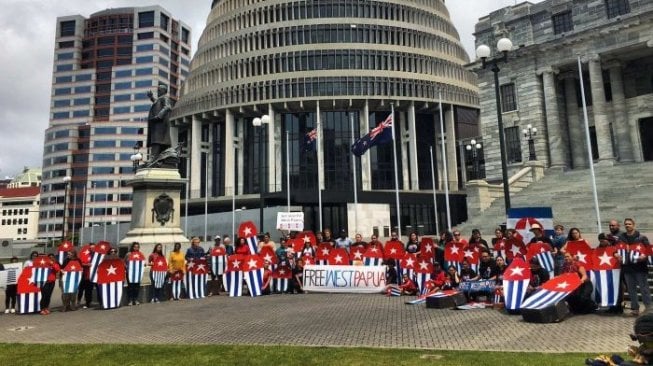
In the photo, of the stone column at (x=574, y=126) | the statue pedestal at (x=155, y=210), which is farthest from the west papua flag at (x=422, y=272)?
the stone column at (x=574, y=126)

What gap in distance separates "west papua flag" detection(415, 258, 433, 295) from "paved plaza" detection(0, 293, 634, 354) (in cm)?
130

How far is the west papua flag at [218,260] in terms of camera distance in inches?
666

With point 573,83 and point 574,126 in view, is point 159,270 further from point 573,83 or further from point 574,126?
point 573,83

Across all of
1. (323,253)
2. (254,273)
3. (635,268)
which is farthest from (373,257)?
(635,268)

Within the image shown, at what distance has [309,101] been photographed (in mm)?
66625

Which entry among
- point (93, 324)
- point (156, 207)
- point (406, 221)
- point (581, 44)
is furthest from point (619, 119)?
point (93, 324)

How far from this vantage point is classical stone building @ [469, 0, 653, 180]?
3809 centimetres

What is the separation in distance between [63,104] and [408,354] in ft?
472

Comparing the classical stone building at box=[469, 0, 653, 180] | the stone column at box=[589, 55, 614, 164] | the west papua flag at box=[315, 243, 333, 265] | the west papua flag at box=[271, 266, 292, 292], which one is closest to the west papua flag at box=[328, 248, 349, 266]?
the west papua flag at box=[315, 243, 333, 265]

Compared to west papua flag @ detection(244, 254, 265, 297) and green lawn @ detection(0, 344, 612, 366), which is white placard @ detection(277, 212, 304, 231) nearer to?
west papua flag @ detection(244, 254, 265, 297)

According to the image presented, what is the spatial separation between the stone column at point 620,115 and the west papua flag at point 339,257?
32088mm

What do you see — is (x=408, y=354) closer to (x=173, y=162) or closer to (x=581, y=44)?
(x=173, y=162)

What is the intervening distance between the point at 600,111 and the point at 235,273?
35.4 m

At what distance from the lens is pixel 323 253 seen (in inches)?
680
